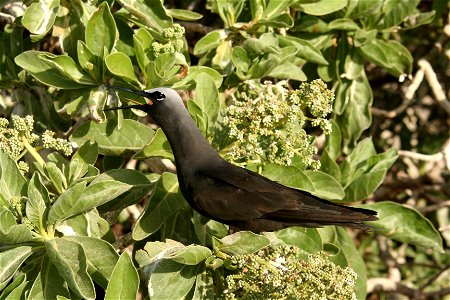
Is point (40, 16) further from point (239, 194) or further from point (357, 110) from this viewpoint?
point (357, 110)

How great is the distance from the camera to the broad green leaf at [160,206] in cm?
320

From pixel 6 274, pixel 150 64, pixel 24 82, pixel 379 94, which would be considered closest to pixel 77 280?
pixel 6 274

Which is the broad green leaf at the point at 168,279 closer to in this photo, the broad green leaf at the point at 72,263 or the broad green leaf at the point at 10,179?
the broad green leaf at the point at 72,263

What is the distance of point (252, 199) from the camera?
3.38 meters

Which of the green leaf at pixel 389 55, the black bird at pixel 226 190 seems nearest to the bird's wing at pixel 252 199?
the black bird at pixel 226 190

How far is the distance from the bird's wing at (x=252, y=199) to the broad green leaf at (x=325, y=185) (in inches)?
5.9

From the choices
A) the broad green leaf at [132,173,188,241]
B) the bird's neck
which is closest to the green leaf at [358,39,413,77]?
the bird's neck

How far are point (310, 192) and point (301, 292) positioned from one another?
75 centimetres

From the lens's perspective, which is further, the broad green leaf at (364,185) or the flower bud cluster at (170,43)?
the broad green leaf at (364,185)

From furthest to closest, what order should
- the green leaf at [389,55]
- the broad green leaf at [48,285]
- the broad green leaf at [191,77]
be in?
the green leaf at [389,55] < the broad green leaf at [191,77] < the broad green leaf at [48,285]

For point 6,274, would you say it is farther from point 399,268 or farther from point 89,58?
point 399,268

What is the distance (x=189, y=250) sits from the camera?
280 centimetres

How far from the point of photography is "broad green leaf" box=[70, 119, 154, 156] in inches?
134

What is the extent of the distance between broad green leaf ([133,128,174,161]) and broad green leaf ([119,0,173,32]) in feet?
1.46
